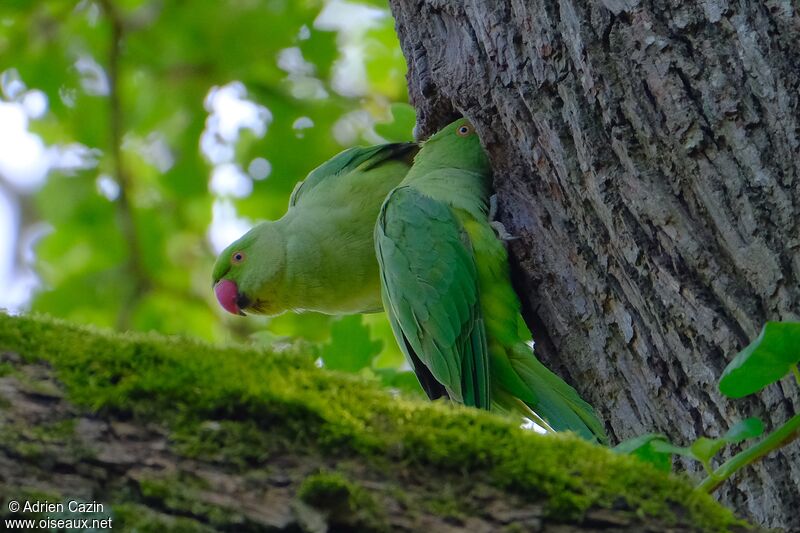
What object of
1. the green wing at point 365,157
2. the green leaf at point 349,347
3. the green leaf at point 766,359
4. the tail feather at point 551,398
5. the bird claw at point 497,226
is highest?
the green wing at point 365,157

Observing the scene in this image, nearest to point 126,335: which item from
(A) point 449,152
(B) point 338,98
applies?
(A) point 449,152

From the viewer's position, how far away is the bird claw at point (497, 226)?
2955 mm

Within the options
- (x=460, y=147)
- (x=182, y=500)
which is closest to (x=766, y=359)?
(x=182, y=500)

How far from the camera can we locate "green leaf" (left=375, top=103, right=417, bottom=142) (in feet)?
12.9

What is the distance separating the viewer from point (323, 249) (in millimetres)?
4043

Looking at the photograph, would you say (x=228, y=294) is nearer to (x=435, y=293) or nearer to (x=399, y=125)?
(x=399, y=125)

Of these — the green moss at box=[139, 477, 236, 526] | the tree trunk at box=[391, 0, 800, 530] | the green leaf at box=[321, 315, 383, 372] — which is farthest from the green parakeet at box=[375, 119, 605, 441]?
the green moss at box=[139, 477, 236, 526]

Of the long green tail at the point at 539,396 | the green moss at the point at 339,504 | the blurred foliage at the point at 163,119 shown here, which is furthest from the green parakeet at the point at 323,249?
the green moss at the point at 339,504

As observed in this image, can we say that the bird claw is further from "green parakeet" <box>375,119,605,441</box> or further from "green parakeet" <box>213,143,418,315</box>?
"green parakeet" <box>213,143,418,315</box>

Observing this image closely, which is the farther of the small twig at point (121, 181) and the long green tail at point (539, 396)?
the small twig at point (121, 181)

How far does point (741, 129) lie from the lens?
2.15m

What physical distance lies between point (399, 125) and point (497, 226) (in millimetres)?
1126

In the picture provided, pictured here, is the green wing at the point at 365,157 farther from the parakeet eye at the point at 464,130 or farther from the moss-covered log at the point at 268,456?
the moss-covered log at the point at 268,456

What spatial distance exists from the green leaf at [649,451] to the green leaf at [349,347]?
1915 millimetres
